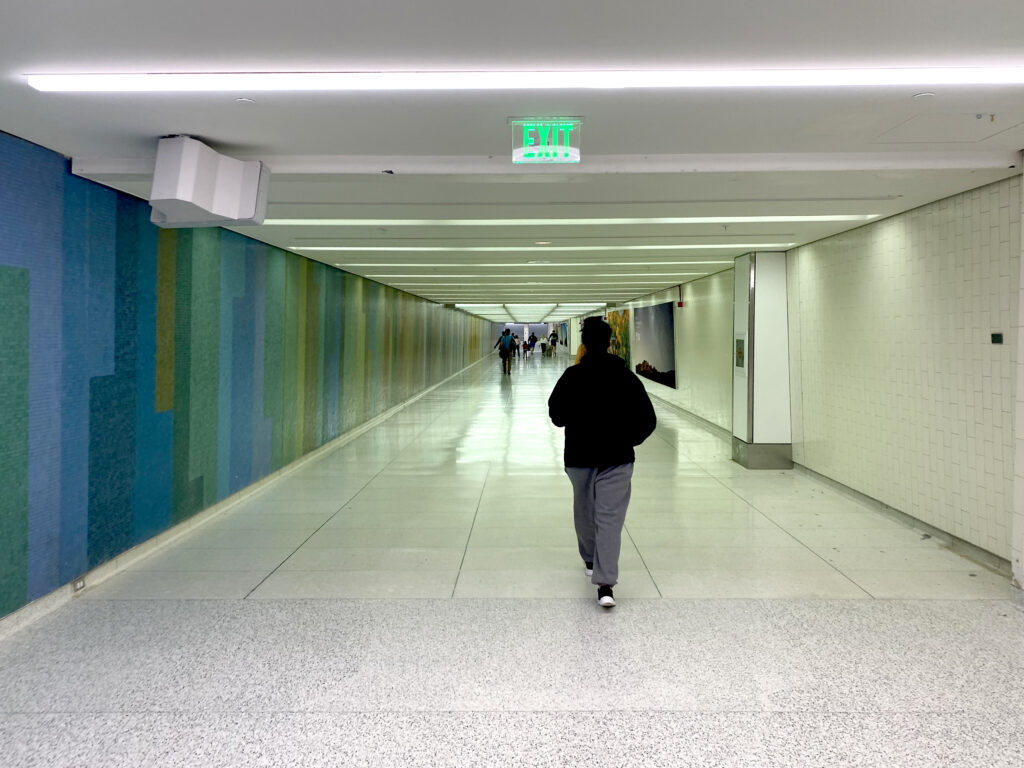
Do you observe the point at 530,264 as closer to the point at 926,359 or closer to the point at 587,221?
the point at 587,221

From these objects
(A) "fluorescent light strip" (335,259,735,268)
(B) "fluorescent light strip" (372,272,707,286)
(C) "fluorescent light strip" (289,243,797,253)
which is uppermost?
(B) "fluorescent light strip" (372,272,707,286)

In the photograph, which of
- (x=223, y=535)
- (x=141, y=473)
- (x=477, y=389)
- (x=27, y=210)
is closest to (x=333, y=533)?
(x=223, y=535)

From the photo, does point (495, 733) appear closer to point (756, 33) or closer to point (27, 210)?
point (756, 33)

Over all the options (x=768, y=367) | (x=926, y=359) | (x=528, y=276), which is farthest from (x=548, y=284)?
(x=926, y=359)

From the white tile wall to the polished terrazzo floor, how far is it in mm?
481

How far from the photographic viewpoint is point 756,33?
8.20 feet

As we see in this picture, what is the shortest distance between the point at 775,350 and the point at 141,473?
7.12 metres

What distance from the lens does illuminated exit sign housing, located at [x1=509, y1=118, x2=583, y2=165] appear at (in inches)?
132

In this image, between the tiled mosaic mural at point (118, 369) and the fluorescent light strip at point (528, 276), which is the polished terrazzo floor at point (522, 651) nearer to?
the tiled mosaic mural at point (118, 369)

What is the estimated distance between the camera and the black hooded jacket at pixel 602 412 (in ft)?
12.5

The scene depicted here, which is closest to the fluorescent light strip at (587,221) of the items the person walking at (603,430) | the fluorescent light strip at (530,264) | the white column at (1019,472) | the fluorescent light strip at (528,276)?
the white column at (1019,472)

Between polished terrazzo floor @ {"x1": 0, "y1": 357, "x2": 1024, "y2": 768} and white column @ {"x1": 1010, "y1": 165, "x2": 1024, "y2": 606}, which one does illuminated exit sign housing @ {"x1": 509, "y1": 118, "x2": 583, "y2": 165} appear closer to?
polished terrazzo floor @ {"x1": 0, "y1": 357, "x2": 1024, "y2": 768}

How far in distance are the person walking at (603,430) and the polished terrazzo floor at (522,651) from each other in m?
0.40

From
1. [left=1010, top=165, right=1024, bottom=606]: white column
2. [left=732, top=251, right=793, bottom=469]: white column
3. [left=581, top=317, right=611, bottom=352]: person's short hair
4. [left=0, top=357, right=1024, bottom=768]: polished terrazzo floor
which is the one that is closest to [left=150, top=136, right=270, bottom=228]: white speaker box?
[left=581, top=317, right=611, bottom=352]: person's short hair
